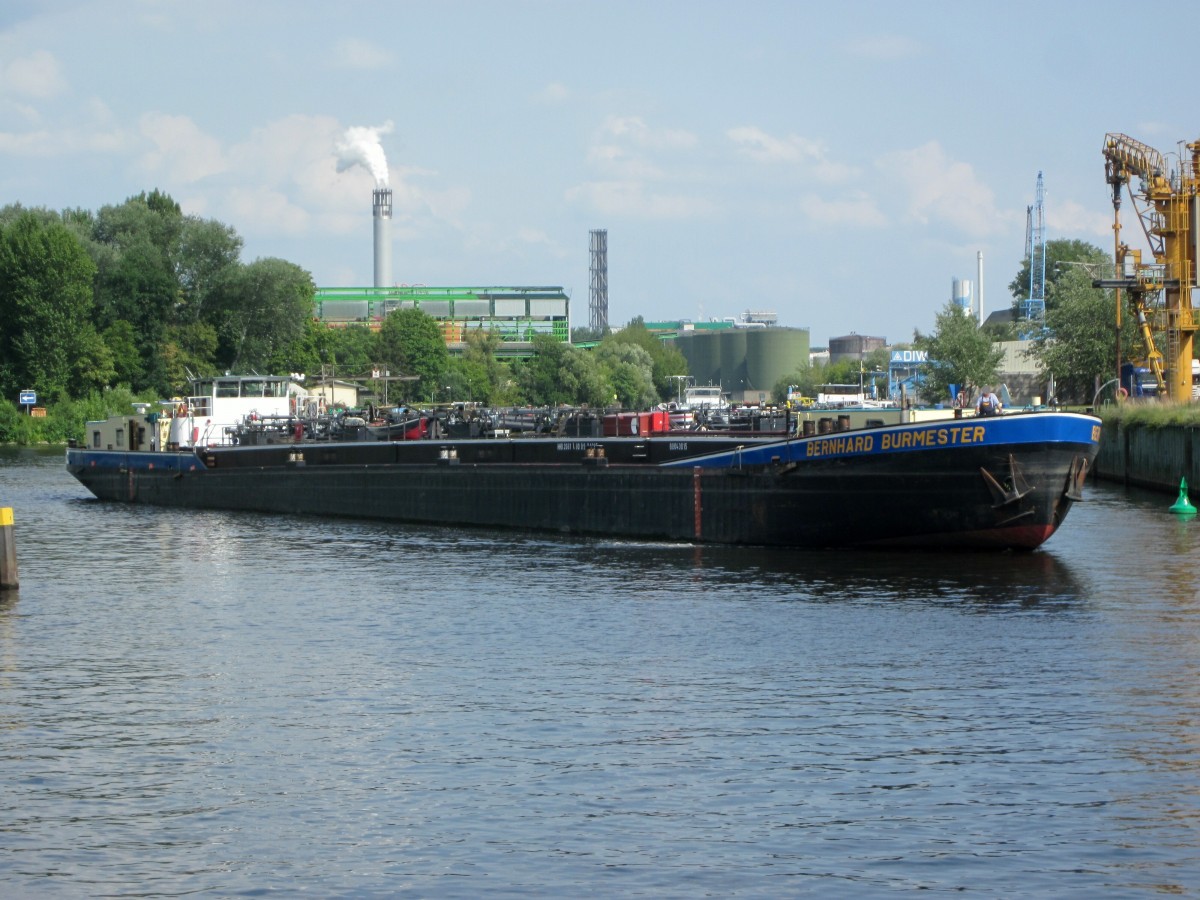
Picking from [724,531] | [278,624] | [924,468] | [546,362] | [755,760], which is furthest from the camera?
[546,362]

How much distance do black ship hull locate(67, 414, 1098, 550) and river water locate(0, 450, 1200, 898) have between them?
1.59 m

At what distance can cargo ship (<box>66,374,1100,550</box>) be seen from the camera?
34250 mm

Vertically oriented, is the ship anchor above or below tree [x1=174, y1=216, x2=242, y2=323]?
below

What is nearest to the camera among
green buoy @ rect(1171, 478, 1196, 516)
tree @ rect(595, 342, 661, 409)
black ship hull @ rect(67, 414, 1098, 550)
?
black ship hull @ rect(67, 414, 1098, 550)

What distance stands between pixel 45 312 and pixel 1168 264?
256 ft

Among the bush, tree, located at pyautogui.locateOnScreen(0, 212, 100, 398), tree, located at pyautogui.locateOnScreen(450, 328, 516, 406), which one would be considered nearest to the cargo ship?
tree, located at pyautogui.locateOnScreen(0, 212, 100, 398)

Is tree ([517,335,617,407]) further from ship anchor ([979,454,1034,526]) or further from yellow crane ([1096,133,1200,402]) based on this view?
ship anchor ([979,454,1034,526])

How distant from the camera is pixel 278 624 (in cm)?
2802

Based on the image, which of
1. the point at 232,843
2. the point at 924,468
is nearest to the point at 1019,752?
the point at 232,843

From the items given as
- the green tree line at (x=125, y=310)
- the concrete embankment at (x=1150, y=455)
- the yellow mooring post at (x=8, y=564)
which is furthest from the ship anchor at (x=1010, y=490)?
the green tree line at (x=125, y=310)

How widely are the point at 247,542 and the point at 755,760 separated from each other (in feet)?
97.5

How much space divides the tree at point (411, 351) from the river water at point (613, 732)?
119429mm

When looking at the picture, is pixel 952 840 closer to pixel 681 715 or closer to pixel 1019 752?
pixel 1019 752

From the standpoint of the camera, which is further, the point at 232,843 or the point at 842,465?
the point at 842,465
